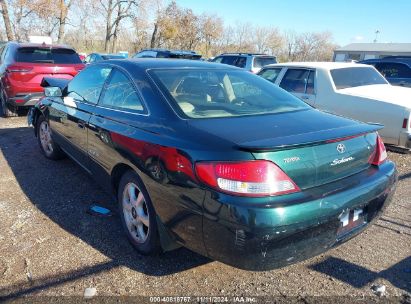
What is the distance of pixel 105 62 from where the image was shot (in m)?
3.83

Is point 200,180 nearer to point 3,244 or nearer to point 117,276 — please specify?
point 117,276

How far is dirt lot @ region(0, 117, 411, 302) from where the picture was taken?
8.48ft

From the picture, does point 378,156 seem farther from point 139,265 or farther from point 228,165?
point 139,265

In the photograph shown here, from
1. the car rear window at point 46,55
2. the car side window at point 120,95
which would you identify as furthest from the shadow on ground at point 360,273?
the car rear window at point 46,55

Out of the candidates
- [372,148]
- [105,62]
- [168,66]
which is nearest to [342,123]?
[372,148]

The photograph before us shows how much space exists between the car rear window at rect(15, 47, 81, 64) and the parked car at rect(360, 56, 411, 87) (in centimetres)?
784

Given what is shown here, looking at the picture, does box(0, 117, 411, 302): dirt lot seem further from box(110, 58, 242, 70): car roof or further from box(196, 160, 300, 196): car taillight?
box(110, 58, 242, 70): car roof

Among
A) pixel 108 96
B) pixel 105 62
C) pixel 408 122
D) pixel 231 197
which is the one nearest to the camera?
pixel 231 197

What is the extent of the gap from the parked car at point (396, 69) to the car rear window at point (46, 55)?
784 centimetres

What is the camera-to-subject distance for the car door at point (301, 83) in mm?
6587

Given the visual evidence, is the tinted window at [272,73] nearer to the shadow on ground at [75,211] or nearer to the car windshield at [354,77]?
the car windshield at [354,77]

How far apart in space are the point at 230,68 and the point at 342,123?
139cm

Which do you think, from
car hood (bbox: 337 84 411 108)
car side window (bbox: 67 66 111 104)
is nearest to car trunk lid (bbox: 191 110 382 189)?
car side window (bbox: 67 66 111 104)

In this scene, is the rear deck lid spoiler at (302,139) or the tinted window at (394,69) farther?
the tinted window at (394,69)
